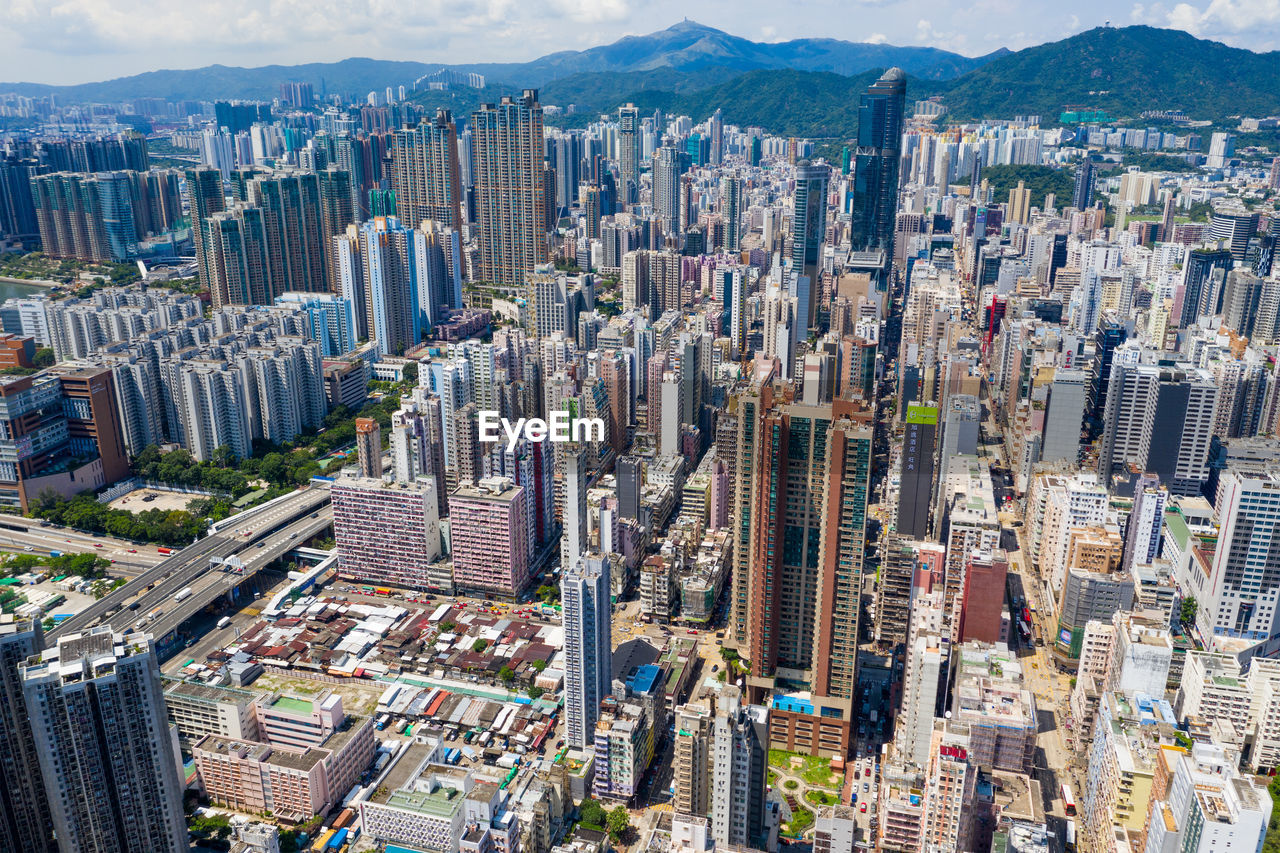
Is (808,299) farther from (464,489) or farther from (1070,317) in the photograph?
(464,489)

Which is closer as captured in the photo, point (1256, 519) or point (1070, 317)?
point (1256, 519)

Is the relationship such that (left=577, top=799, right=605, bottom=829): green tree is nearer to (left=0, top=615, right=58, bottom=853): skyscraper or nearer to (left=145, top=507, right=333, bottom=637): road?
(left=0, top=615, right=58, bottom=853): skyscraper

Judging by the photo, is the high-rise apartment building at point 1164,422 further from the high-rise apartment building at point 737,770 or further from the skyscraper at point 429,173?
the skyscraper at point 429,173

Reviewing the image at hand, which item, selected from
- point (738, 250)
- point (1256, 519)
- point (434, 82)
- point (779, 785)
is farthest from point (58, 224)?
point (434, 82)

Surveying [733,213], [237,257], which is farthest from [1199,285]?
[237,257]

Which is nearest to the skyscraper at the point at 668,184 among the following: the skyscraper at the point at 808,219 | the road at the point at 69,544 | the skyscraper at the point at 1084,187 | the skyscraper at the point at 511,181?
the skyscraper at the point at 511,181

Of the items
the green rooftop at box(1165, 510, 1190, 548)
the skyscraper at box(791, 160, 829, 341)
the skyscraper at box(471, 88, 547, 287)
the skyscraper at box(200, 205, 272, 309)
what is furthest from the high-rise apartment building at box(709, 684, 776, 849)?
the skyscraper at box(471, 88, 547, 287)

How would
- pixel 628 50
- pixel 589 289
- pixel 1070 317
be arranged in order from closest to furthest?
pixel 1070 317 → pixel 589 289 → pixel 628 50
